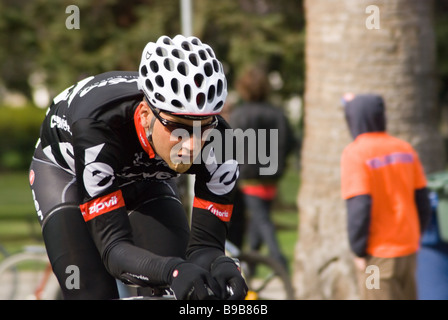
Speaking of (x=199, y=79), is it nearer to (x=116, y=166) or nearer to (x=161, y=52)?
(x=161, y=52)

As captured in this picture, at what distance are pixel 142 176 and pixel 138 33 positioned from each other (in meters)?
10.8

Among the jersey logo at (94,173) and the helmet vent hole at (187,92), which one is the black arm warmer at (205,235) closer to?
the jersey logo at (94,173)

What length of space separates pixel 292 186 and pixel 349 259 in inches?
572

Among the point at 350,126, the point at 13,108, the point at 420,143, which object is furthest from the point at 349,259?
the point at 13,108

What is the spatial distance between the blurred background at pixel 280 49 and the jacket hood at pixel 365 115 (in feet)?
6.09

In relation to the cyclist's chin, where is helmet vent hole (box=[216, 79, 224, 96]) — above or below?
above

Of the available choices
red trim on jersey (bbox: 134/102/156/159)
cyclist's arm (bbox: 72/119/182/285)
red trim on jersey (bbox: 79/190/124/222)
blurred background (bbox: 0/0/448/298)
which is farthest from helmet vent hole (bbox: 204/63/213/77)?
blurred background (bbox: 0/0/448/298)

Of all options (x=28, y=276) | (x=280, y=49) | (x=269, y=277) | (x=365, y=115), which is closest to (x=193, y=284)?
(x=365, y=115)

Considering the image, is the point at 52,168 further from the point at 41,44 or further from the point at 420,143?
the point at 41,44

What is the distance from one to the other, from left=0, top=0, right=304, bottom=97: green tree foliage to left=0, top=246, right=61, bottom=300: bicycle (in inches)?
263

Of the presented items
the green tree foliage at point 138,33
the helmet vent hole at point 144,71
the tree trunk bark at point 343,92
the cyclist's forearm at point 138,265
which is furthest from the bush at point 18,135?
the cyclist's forearm at point 138,265

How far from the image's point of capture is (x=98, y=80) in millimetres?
3953

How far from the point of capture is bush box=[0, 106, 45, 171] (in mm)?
29125

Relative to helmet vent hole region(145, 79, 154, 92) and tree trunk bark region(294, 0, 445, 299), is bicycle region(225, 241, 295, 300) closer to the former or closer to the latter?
tree trunk bark region(294, 0, 445, 299)
